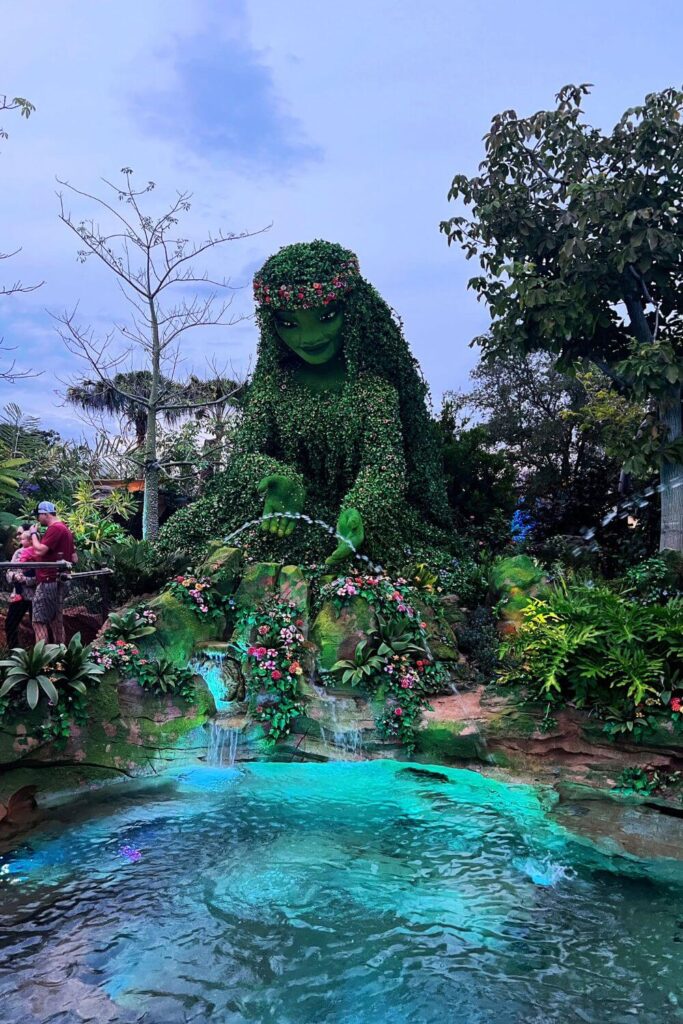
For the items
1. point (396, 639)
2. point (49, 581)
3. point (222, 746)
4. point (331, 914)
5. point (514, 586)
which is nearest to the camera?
point (331, 914)

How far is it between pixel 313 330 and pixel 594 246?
3484mm

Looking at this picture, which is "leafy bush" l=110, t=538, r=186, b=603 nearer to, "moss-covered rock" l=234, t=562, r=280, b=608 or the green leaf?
→ "moss-covered rock" l=234, t=562, r=280, b=608

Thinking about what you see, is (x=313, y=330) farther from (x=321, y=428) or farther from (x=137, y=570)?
(x=137, y=570)

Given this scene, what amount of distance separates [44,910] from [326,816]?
1991 millimetres

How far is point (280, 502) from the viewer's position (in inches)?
319

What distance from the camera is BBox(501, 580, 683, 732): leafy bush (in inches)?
219

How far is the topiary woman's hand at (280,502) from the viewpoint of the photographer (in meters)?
8.04

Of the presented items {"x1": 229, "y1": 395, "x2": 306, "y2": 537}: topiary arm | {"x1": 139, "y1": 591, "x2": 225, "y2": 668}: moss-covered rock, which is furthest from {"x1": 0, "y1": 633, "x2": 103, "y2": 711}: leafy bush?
{"x1": 229, "y1": 395, "x2": 306, "y2": 537}: topiary arm

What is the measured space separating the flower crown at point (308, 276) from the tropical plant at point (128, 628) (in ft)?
13.6

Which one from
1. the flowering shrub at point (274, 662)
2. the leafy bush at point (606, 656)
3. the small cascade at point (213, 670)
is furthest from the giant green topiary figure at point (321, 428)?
the leafy bush at point (606, 656)

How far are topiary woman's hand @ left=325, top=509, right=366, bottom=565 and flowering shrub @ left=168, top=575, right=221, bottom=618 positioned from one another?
4.07ft

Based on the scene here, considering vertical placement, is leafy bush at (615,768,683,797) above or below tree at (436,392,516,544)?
below

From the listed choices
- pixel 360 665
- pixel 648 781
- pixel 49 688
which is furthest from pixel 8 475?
pixel 648 781

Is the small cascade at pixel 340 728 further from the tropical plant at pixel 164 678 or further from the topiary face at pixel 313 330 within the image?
the topiary face at pixel 313 330
